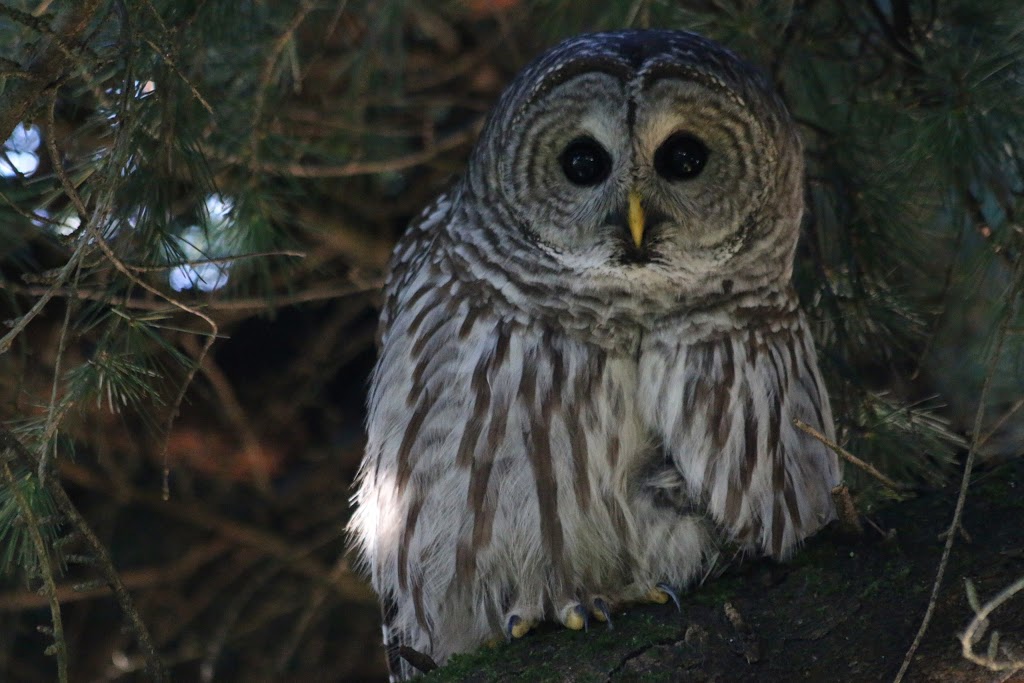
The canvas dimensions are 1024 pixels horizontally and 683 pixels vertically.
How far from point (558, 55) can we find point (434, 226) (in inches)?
19.9

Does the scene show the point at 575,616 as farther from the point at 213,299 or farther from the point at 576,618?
the point at 213,299

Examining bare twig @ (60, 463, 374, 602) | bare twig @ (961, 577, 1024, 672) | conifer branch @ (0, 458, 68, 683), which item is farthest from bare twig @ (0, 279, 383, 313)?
bare twig @ (961, 577, 1024, 672)

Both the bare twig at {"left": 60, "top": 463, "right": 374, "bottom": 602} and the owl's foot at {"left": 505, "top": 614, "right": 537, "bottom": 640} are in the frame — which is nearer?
the owl's foot at {"left": 505, "top": 614, "right": 537, "bottom": 640}

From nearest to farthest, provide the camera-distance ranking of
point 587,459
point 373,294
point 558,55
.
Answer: point 587,459 < point 558,55 < point 373,294


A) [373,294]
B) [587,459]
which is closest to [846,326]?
[587,459]

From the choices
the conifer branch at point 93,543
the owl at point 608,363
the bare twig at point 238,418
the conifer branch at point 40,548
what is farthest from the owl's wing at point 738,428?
the bare twig at point 238,418

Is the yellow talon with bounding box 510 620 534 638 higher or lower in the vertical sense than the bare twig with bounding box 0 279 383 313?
lower

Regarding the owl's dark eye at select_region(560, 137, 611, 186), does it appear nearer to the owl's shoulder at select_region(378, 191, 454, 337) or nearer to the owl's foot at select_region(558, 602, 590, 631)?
the owl's shoulder at select_region(378, 191, 454, 337)

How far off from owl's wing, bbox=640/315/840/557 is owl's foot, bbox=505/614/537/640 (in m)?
0.41

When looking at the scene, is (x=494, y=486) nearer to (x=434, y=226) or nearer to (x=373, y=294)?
(x=434, y=226)

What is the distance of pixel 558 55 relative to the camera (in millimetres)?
2520

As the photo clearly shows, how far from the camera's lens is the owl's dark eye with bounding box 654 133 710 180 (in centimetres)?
245

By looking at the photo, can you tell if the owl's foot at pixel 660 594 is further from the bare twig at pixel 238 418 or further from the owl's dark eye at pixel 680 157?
the bare twig at pixel 238 418

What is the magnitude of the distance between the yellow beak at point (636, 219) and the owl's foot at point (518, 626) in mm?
772
